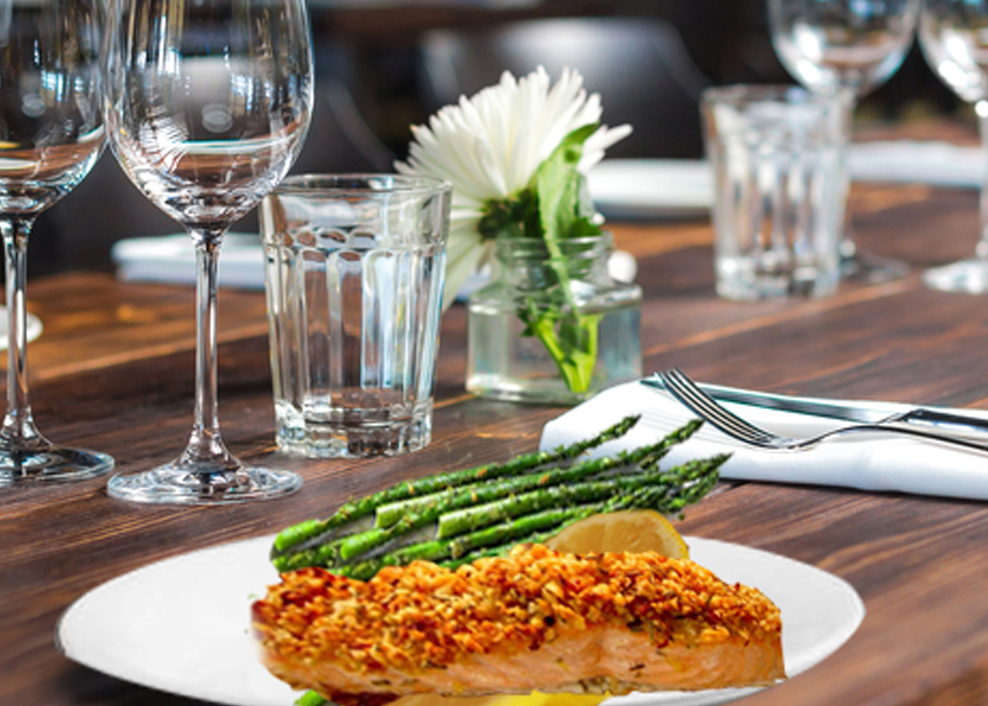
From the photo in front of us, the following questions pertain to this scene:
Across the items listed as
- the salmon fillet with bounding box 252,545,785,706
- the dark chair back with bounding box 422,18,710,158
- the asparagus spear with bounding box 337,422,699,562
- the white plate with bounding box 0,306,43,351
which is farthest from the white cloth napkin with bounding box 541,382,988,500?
the dark chair back with bounding box 422,18,710,158

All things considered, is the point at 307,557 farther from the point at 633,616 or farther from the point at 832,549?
the point at 832,549

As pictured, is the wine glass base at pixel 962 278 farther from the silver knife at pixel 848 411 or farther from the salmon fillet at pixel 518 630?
the salmon fillet at pixel 518 630

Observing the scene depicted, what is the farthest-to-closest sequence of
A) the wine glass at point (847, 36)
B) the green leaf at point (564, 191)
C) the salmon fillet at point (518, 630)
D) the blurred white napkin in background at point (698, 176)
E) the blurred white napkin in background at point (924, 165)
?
the blurred white napkin in background at point (924, 165)
the blurred white napkin in background at point (698, 176)
the wine glass at point (847, 36)
the green leaf at point (564, 191)
the salmon fillet at point (518, 630)

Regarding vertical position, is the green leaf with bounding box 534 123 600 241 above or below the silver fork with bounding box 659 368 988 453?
above

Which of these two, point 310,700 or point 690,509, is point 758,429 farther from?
point 310,700

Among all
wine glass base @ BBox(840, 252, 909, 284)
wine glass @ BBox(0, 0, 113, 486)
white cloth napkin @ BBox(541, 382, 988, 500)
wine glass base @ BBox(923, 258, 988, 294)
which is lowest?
wine glass base @ BBox(840, 252, 909, 284)

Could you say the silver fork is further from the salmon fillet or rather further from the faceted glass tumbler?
the salmon fillet

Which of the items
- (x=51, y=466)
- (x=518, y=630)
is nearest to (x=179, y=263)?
(x=51, y=466)

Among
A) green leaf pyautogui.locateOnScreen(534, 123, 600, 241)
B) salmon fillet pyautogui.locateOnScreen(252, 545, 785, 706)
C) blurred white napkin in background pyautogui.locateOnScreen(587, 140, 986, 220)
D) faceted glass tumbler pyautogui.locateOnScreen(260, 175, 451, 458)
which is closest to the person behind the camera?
salmon fillet pyautogui.locateOnScreen(252, 545, 785, 706)

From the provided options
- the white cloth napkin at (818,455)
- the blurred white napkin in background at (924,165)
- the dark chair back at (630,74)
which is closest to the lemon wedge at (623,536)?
the white cloth napkin at (818,455)
